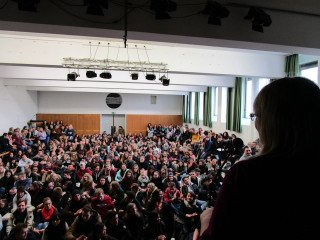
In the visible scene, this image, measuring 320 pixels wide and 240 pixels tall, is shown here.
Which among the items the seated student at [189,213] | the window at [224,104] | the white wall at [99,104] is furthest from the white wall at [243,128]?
the seated student at [189,213]

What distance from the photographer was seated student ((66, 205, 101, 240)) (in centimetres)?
468

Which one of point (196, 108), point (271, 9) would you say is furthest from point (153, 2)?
point (196, 108)

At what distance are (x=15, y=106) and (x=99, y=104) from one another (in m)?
6.90

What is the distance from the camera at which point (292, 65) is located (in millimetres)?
8953

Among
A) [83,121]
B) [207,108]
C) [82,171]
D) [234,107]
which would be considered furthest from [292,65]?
[83,121]

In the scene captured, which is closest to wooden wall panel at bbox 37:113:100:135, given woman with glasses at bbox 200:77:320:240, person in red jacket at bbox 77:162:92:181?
person in red jacket at bbox 77:162:92:181

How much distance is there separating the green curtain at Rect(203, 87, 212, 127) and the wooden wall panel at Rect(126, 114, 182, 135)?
577 centimetres

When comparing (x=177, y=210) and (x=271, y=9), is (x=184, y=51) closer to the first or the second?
(x=271, y=9)

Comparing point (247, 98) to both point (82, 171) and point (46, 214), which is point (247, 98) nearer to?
point (82, 171)

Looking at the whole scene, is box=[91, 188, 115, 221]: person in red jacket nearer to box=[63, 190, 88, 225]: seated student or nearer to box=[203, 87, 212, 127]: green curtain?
box=[63, 190, 88, 225]: seated student

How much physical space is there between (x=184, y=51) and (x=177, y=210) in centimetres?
475

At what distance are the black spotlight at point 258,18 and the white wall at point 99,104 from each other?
59.1 feet

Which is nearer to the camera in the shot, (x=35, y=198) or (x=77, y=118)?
(x=35, y=198)

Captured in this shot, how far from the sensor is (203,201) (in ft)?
20.6
